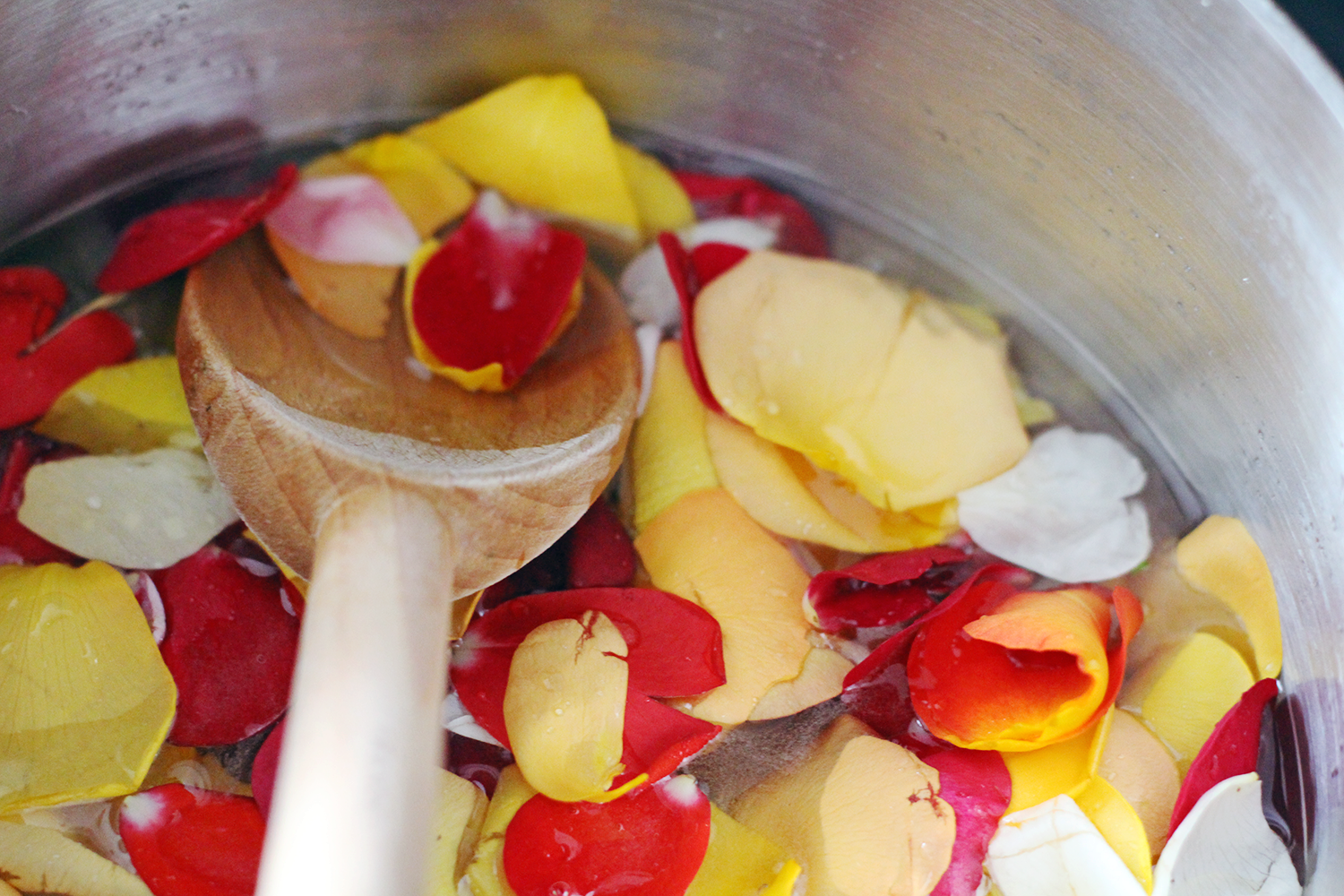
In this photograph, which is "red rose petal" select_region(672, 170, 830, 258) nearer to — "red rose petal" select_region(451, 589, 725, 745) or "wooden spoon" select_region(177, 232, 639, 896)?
"wooden spoon" select_region(177, 232, 639, 896)

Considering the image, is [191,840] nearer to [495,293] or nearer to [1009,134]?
[495,293]

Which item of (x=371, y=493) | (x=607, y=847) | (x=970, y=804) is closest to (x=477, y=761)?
(x=607, y=847)

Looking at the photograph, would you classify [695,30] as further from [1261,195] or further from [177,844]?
[177,844]

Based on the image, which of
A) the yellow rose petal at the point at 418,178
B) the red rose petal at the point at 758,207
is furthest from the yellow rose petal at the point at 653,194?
the yellow rose petal at the point at 418,178

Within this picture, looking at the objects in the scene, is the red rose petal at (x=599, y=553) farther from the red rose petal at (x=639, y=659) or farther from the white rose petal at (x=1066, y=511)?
the white rose petal at (x=1066, y=511)

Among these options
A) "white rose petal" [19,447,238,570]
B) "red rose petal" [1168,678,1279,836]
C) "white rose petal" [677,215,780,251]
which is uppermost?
"white rose petal" [677,215,780,251]

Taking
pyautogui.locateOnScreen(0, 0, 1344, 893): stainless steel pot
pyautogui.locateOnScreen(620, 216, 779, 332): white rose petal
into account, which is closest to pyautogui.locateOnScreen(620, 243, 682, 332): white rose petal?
pyautogui.locateOnScreen(620, 216, 779, 332): white rose petal
